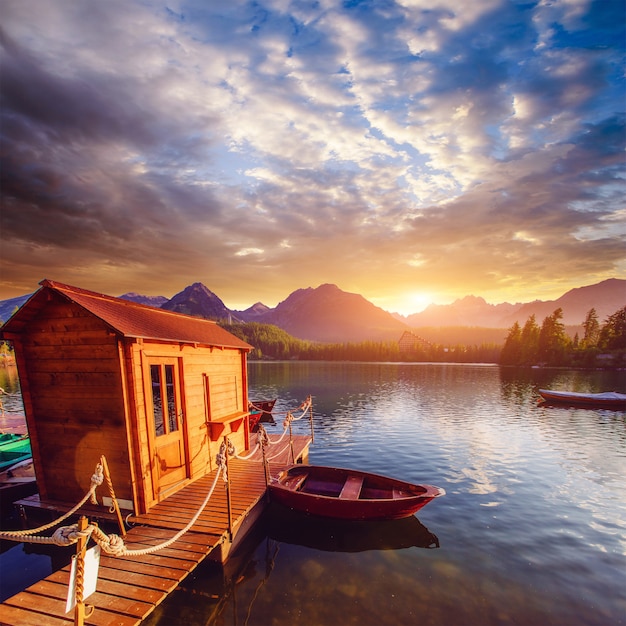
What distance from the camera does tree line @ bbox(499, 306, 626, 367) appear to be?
9244 cm

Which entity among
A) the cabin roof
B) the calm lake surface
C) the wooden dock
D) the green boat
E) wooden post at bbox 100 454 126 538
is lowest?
the calm lake surface

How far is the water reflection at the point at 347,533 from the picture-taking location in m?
11.2

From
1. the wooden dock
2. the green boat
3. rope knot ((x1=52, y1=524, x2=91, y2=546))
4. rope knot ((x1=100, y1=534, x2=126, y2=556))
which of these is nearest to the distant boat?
the wooden dock

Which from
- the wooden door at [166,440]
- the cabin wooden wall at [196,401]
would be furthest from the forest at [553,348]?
the wooden door at [166,440]

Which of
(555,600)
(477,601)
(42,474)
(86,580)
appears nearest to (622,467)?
(555,600)

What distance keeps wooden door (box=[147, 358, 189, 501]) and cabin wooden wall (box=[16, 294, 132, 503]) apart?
0.82 metres

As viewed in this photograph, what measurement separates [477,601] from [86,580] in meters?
9.26

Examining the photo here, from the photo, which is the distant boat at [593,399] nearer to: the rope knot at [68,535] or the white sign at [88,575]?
the white sign at [88,575]

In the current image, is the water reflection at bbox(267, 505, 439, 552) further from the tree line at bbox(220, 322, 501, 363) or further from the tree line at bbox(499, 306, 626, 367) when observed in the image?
the tree line at bbox(220, 322, 501, 363)

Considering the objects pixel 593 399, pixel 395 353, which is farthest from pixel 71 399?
pixel 395 353

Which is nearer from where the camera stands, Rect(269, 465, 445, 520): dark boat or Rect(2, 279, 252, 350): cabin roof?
Rect(2, 279, 252, 350): cabin roof

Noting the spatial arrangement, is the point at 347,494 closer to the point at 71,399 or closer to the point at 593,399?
the point at 71,399

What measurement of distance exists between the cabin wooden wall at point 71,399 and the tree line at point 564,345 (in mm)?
115184

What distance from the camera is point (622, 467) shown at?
18.8m
